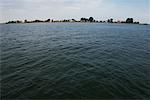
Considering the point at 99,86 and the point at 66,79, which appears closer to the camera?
the point at 99,86

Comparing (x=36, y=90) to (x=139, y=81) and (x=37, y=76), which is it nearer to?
(x=37, y=76)

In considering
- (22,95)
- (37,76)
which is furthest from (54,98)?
(37,76)

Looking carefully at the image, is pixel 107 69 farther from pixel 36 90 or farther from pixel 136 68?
pixel 36 90

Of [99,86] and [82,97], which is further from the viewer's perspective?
[99,86]

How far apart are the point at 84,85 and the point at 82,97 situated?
5.73ft

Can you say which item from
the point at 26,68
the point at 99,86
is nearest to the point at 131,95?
the point at 99,86

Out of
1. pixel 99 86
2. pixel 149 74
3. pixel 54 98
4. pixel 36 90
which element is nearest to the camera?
pixel 54 98

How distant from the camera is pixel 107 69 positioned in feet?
46.9

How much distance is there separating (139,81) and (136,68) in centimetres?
343

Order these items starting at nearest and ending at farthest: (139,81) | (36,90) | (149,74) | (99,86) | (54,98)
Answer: (54,98)
(36,90)
(99,86)
(139,81)
(149,74)

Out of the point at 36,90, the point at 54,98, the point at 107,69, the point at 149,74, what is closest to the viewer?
the point at 54,98

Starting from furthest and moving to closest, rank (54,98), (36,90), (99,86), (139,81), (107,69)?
(107,69) < (139,81) < (99,86) < (36,90) < (54,98)

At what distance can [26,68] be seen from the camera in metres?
14.7

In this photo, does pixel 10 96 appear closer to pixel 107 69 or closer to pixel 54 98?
pixel 54 98
